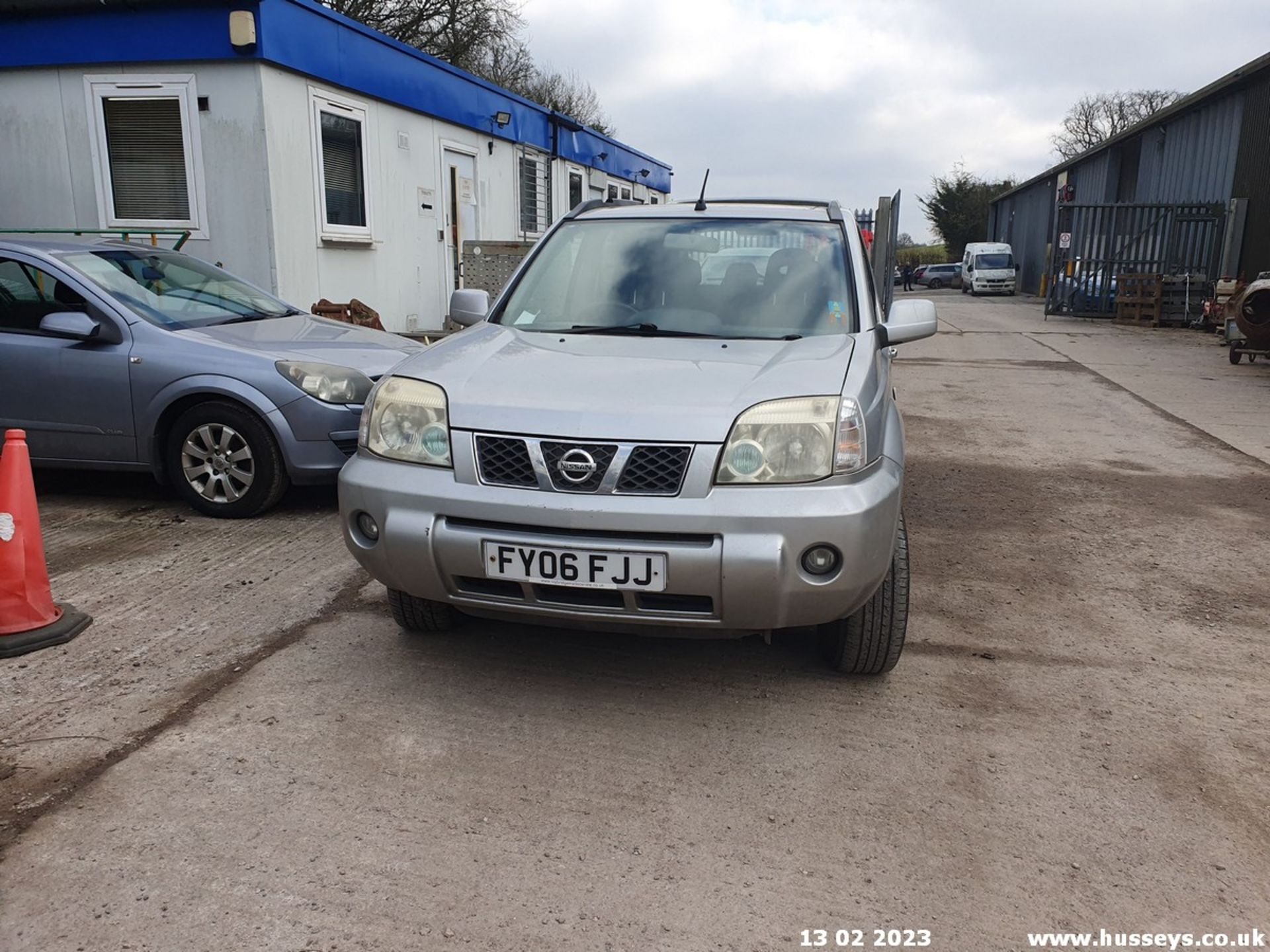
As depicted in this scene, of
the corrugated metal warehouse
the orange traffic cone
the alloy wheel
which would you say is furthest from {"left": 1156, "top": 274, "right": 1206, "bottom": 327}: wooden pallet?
the orange traffic cone

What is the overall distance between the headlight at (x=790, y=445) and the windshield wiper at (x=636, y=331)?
0.88 m

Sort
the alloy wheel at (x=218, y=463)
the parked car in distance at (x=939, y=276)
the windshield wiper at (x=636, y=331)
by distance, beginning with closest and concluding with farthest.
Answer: the windshield wiper at (x=636, y=331) < the alloy wheel at (x=218, y=463) < the parked car in distance at (x=939, y=276)

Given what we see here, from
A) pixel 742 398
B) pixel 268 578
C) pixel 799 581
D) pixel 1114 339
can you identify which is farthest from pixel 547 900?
pixel 1114 339

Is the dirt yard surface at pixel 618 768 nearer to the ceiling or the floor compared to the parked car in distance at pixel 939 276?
nearer to the floor

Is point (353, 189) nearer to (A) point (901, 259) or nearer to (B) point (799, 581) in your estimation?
(B) point (799, 581)

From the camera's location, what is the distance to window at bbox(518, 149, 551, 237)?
674 inches

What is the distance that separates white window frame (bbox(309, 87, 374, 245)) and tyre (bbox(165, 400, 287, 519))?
635 centimetres

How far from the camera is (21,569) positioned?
3600 millimetres

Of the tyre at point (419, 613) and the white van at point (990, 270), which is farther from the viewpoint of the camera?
the white van at point (990, 270)

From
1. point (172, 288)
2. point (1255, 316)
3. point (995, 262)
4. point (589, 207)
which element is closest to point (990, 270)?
point (995, 262)

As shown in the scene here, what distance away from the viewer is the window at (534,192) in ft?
56.1

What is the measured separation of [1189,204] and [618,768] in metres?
23.1

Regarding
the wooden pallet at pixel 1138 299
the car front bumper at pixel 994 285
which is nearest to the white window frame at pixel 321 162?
the wooden pallet at pixel 1138 299

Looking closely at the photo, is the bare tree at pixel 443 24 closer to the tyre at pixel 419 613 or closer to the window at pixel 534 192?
the window at pixel 534 192
